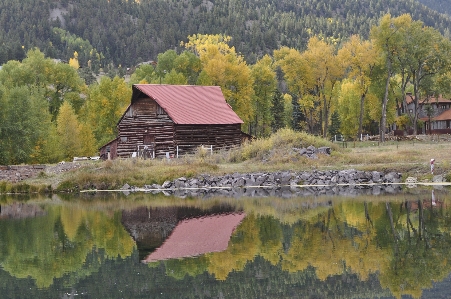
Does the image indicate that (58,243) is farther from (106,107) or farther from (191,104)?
(106,107)

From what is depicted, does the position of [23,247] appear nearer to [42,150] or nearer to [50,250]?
[50,250]

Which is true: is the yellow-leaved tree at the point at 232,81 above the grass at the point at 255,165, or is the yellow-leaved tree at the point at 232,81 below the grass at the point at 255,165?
above

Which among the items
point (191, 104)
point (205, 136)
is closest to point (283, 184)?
point (205, 136)

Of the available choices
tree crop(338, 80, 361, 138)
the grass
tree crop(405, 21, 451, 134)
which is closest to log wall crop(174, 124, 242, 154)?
the grass

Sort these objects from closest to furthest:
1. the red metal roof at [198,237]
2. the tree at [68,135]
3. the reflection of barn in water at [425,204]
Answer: the red metal roof at [198,237], the reflection of barn in water at [425,204], the tree at [68,135]

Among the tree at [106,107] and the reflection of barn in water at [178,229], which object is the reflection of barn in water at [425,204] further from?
the tree at [106,107]

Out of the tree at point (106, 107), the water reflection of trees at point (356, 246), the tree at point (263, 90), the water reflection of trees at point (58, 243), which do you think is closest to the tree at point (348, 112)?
the tree at point (263, 90)

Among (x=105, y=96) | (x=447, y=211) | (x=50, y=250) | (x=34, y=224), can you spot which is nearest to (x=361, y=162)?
(x=447, y=211)

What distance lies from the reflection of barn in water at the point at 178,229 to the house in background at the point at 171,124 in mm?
25801

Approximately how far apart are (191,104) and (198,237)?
1506 inches

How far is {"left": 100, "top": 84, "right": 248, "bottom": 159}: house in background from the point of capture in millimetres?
60875

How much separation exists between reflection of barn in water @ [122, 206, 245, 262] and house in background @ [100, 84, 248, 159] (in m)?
25.8

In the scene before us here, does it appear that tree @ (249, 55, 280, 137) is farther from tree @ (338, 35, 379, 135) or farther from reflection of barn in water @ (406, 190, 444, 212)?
reflection of barn in water @ (406, 190, 444, 212)

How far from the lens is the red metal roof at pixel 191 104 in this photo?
200 feet
